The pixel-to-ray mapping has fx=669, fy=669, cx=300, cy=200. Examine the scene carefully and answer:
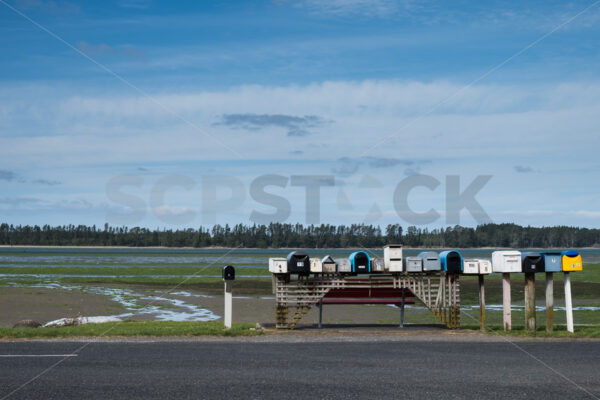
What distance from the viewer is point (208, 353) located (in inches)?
543

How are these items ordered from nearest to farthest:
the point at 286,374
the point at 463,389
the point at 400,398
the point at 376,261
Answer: the point at 400,398, the point at 463,389, the point at 286,374, the point at 376,261

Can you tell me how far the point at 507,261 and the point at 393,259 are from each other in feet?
9.91

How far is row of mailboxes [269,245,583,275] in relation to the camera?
17.8 meters

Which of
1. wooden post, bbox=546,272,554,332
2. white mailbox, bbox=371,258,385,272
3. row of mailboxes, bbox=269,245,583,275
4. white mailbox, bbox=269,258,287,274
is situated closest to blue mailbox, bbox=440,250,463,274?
Result: row of mailboxes, bbox=269,245,583,275

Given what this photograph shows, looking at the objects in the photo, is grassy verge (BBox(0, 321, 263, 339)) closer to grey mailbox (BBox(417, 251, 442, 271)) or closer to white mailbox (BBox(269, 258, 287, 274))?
white mailbox (BBox(269, 258, 287, 274))

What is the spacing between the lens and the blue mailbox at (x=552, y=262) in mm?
17719

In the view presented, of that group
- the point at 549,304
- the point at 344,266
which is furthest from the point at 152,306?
the point at 549,304

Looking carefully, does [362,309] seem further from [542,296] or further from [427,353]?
[427,353]

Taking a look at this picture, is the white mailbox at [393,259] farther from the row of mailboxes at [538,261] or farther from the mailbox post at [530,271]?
the mailbox post at [530,271]

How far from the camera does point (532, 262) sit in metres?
17.7

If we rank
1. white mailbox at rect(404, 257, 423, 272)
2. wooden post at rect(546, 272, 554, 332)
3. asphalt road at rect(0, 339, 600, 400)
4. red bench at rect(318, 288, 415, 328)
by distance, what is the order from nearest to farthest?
asphalt road at rect(0, 339, 600, 400), wooden post at rect(546, 272, 554, 332), white mailbox at rect(404, 257, 423, 272), red bench at rect(318, 288, 415, 328)

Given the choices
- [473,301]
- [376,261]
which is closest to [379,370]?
[376,261]

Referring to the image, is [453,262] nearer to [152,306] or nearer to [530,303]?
[530,303]

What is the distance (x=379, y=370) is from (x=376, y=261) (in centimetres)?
665
